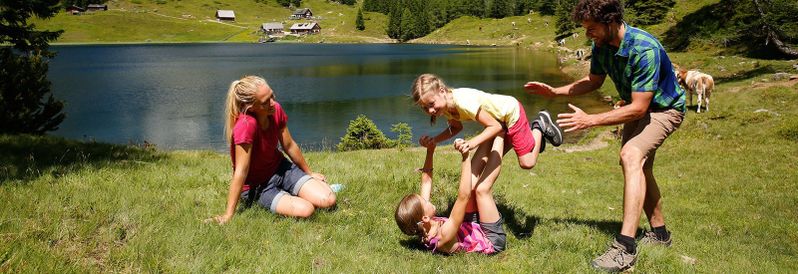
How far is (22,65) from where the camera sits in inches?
741

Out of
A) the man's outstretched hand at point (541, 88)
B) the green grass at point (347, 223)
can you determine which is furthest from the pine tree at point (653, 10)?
the man's outstretched hand at point (541, 88)

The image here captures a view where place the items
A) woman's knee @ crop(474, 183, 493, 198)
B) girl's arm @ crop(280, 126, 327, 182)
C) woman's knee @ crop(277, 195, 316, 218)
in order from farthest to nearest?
girl's arm @ crop(280, 126, 327, 182) → woman's knee @ crop(277, 195, 316, 218) → woman's knee @ crop(474, 183, 493, 198)

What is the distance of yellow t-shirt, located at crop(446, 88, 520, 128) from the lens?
6.27 meters

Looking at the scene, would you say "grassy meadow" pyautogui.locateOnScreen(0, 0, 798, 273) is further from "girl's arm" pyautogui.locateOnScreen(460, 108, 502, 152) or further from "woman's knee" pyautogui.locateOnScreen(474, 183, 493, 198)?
"girl's arm" pyautogui.locateOnScreen(460, 108, 502, 152)

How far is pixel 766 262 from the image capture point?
666 cm

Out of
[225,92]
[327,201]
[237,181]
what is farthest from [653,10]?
[237,181]

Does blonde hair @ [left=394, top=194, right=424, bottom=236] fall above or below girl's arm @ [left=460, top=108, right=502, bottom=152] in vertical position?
below

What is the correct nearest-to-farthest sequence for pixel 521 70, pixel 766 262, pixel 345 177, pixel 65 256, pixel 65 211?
pixel 65 256
pixel 65 211
pixel 766 262
pixel 345 177
pixel 521 70

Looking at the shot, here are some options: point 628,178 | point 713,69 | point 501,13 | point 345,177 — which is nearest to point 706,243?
point 628,178

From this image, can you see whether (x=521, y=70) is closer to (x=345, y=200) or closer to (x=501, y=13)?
(x=345, y=200)

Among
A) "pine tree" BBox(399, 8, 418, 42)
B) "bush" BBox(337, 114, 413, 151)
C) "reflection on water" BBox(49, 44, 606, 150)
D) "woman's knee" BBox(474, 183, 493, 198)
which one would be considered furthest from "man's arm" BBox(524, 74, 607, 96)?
"pine tree" BBox(399, 8, 418, 42)

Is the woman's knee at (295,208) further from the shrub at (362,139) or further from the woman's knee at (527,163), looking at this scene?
the shrub at (362,139)

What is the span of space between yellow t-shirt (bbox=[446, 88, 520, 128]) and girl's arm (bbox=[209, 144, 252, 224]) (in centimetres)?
280

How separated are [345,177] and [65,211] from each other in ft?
15.1
